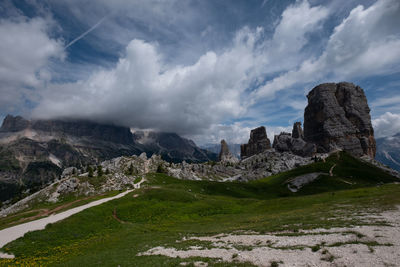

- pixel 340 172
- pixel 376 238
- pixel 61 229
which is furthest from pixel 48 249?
pixel 340 172

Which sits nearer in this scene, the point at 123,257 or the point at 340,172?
the point at 123,257

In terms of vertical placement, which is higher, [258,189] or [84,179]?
[84,179]

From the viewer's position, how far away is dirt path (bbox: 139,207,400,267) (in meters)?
15.6

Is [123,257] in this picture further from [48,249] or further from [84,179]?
[84,179]

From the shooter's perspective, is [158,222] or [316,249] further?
[158,222]

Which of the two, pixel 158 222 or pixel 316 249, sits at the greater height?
pixel 316 249

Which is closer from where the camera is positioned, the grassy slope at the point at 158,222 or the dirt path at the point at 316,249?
the dirt path at the point at 316,249

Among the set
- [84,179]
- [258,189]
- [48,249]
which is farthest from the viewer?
[258,189]

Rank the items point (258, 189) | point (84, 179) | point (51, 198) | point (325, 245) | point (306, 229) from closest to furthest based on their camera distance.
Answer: point (325, 245), point (306, 229), point (51, 198), point (84, 179), point (258, 189)

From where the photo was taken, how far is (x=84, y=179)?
95375mm

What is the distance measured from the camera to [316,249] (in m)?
18.1

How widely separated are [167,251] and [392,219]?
3032cm

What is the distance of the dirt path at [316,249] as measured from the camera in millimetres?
15609

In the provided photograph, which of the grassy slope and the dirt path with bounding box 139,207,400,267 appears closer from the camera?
the dirt path with bounding box 139,207,400,267
